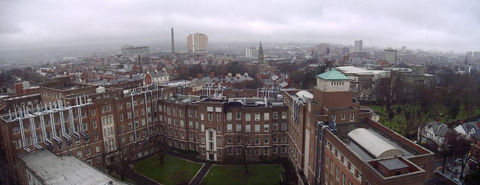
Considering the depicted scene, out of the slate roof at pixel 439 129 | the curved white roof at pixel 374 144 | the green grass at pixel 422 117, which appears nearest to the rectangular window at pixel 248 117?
the curved white roof at pixel 374 144

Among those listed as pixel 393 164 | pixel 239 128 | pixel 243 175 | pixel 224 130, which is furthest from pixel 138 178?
pixel 393 164

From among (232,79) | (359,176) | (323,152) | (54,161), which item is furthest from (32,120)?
(232,79)

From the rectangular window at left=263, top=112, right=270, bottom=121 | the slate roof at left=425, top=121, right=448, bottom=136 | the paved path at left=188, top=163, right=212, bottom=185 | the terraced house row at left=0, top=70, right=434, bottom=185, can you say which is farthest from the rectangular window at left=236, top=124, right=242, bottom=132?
the slate roof at left=425, top=121, right=448, bottom=136

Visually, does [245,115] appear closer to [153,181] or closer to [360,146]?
[153,181]

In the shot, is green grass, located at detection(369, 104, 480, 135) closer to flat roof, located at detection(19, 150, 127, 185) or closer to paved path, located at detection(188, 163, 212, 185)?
paved path, located at detection(188, 163, 212, 185)

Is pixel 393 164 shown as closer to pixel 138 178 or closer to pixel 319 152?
pixel 319 152
